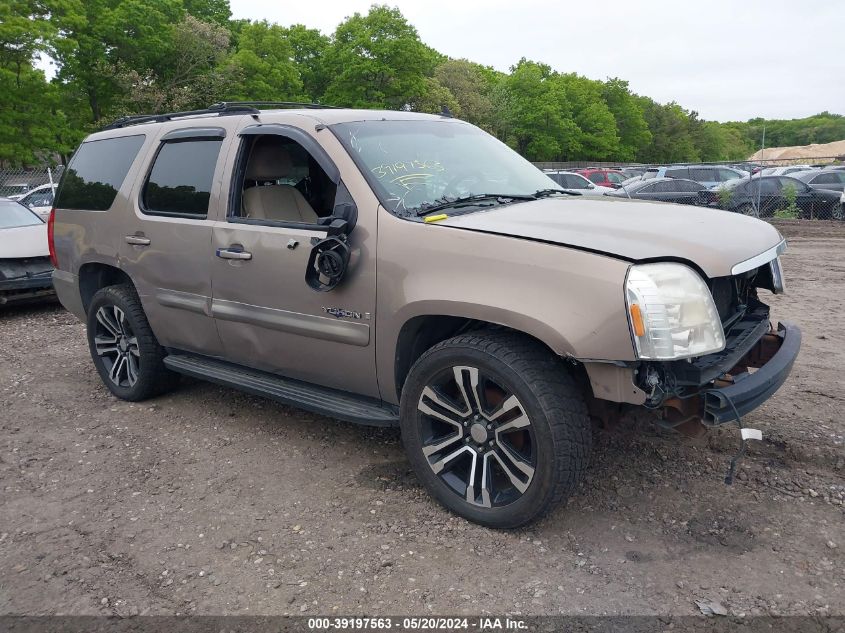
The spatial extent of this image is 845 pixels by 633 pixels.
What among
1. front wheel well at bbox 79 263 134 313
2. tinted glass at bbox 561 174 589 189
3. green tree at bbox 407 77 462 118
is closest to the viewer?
front wheel well at bbox 79 263 134 313

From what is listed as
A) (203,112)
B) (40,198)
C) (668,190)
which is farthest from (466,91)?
(203,112)

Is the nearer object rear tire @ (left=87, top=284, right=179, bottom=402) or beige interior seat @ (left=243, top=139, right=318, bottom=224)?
beige interior seat @ (left=243, top=139, right=318, bottom=224)


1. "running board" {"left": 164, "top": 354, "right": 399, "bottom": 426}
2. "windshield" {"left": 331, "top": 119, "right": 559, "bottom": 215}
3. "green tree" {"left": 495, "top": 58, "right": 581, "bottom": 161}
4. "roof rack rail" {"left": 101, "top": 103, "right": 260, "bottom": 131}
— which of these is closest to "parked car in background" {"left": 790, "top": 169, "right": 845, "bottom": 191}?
"windshield" {"left": 331, "top": 119, "right": 559, "bottom": 215}

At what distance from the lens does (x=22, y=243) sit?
8.41m

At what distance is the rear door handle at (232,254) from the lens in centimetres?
388

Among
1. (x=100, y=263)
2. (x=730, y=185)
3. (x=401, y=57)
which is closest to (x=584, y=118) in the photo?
(x=401, y=57)

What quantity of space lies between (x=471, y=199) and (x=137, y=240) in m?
2.38

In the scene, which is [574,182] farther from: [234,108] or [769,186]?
[234,108]

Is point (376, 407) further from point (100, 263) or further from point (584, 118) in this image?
point (584, 118)

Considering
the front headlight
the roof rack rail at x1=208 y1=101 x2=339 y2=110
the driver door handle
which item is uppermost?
the roof rack rail at x1=208 y1=101 x2=339 y2=110

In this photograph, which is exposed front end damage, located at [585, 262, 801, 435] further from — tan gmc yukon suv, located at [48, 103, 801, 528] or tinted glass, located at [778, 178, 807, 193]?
tinted glass, located at [778, 178, 807, 193]

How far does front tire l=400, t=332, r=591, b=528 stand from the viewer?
2.92 meters

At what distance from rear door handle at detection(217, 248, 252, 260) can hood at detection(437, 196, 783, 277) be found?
127 cm

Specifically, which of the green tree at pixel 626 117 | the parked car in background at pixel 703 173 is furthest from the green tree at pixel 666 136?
the parked car in background at pixel 703 173
